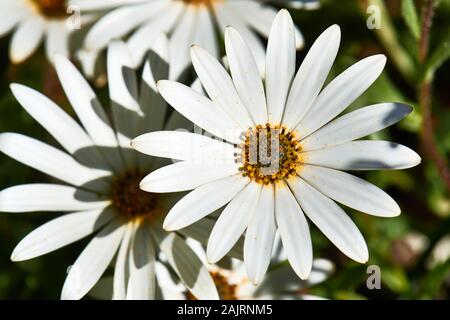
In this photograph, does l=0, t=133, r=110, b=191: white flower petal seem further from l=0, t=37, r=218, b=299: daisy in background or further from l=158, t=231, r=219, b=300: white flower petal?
l=158, t=231, r=219, b=300: white flower petal

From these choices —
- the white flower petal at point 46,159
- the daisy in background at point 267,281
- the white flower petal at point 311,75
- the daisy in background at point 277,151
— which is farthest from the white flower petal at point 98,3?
the daisy in background at point 267,281

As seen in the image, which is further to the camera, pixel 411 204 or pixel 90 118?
pixel 411 204

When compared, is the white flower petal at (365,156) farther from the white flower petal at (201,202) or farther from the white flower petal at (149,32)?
the white flower petal at (149,32)

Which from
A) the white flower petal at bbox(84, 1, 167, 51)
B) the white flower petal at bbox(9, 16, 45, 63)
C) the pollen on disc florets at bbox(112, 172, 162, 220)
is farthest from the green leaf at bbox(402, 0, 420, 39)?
the white flower petal at bbox(9, 16, 45, 63)

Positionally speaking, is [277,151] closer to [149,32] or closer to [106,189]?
[106,189]

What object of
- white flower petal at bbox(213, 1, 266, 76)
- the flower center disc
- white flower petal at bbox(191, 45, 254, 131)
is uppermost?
the flower center disc
